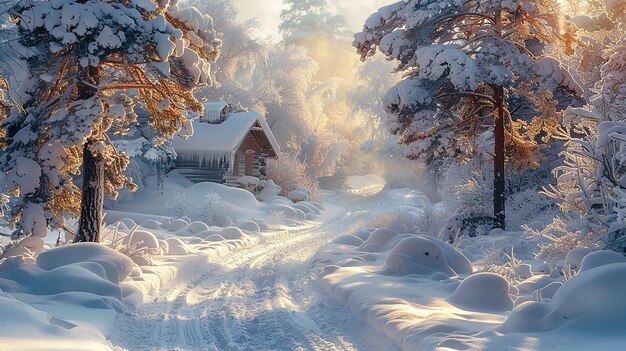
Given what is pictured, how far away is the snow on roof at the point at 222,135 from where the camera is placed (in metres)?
33.4

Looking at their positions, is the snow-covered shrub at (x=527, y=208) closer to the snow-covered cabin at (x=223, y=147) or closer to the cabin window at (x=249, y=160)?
the snow-covered cabin at (x=223, y=147)

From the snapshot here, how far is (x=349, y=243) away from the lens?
1667 cm

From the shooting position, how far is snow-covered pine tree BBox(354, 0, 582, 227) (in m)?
14.8

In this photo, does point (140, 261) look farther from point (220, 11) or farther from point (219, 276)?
point (220, 11)

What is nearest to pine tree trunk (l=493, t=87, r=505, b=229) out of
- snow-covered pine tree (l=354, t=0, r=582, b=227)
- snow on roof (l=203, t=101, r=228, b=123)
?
snow-covered pine tree (l=354, t=0, r=582, b=227)

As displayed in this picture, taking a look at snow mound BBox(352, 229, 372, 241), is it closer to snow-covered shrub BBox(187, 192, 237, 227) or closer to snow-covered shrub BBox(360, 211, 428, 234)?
snow-covered shrub BBox(360, 211, 428, 234)

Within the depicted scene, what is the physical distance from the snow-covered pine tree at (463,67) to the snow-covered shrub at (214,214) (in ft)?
36.5

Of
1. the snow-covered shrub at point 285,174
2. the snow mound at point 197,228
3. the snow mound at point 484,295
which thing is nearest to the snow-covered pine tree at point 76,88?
the snow mound at point 484,295

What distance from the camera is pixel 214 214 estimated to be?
25812mm

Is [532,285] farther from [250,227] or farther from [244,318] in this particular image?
[250,227]

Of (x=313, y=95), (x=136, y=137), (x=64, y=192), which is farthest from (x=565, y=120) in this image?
(x=313, y=95)

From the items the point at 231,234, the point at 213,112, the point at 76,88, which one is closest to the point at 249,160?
the point at 213,112

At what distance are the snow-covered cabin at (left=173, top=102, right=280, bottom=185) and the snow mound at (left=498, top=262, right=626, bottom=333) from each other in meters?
28.0

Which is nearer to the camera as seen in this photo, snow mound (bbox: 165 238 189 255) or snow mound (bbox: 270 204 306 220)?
snow mound (bbox: 165 238 189 255)
